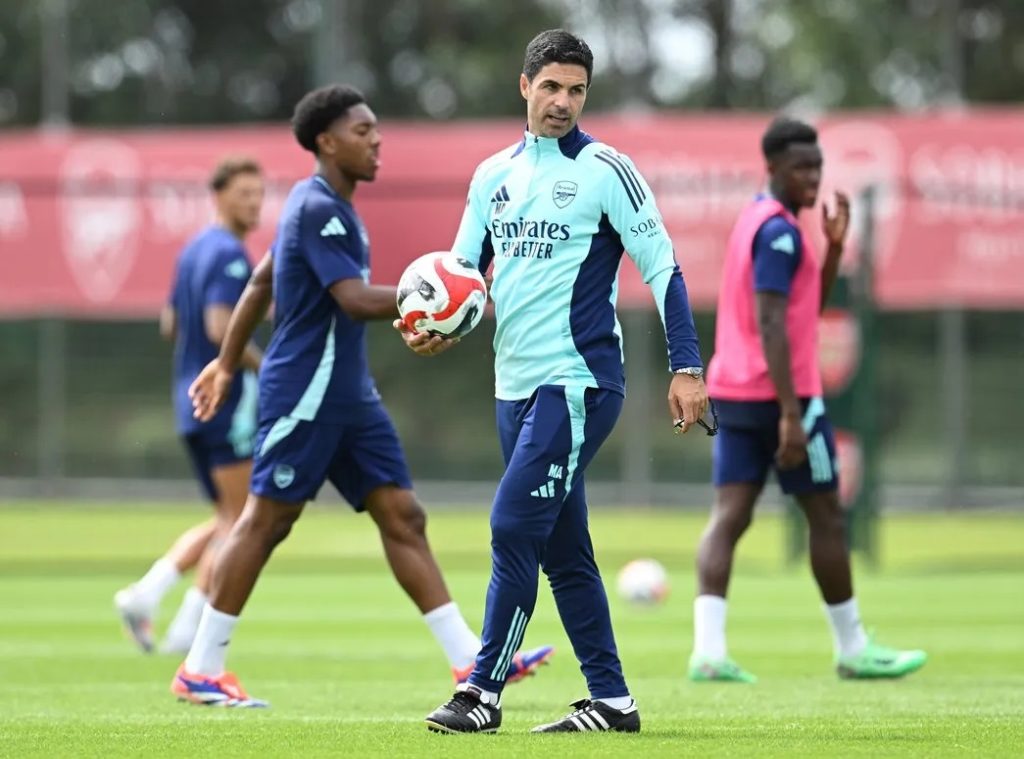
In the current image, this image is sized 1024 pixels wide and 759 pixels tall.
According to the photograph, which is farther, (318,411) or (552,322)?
(318,411)

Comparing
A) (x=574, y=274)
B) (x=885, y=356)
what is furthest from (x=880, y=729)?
(x=885, y=356)

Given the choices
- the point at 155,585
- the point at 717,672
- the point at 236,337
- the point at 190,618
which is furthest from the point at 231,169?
the point at 717,672

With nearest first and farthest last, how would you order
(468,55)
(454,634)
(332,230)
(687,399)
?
1. (687,399)
2. (332,230)
3. (454,634)
4. (468,55)

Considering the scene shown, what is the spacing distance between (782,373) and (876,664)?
150 cm

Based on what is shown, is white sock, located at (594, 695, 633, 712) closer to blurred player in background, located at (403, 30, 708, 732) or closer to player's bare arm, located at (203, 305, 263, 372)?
blurred player in background, located at (403, 30, 708, 732)

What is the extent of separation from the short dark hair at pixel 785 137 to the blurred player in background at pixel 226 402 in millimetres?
3029

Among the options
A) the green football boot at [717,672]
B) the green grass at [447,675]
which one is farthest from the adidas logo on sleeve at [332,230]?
the green football boot at [717,672]

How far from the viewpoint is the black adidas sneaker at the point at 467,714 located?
7.26 m

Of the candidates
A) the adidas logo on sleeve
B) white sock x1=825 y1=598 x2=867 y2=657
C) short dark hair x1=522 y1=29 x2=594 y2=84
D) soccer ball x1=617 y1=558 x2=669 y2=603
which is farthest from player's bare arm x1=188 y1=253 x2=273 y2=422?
soccer ball x1=617 y1=558 x2=669 y2=603

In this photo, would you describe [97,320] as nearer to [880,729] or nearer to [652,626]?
[652,626]

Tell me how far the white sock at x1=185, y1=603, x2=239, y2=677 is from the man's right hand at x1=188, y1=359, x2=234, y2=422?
878mm

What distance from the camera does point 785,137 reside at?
10.0m

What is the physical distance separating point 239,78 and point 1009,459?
63.3ft

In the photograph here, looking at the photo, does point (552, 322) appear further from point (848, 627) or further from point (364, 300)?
point (848, 627)
